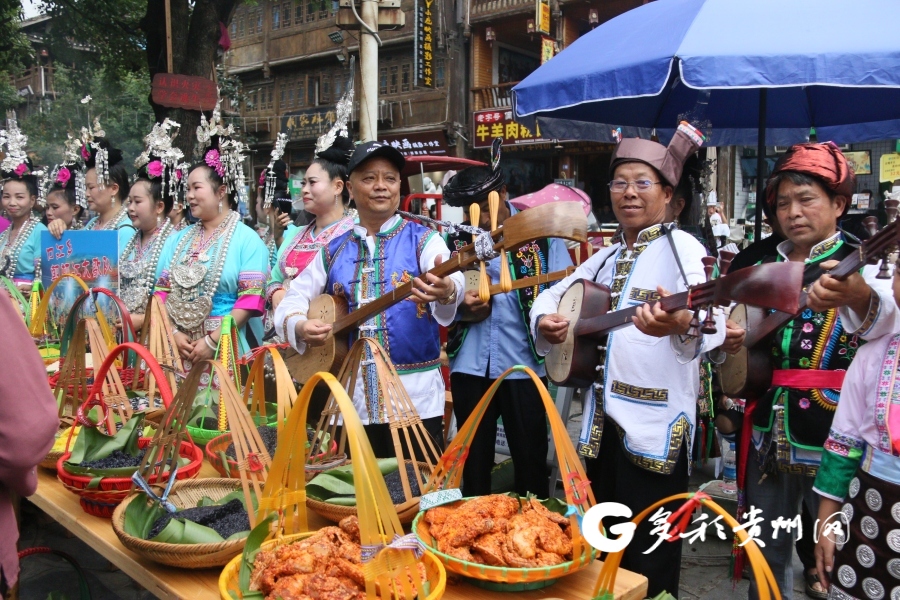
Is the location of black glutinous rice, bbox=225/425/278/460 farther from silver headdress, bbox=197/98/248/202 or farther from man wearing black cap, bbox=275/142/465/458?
silver headdress, bbox=197/98/248/202

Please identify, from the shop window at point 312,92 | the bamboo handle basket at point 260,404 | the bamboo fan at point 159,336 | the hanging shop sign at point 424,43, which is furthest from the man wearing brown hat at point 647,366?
the shop window at point 312,92

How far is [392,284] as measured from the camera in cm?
274

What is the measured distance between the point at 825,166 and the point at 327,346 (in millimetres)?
1925

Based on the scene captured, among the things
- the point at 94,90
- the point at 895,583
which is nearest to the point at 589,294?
the point at 895,583

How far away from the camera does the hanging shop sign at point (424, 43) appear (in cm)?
1574

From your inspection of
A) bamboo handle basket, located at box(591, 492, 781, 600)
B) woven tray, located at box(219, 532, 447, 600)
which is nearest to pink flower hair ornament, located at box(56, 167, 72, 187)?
woven tray, located at box(219, 532, 447, 600)

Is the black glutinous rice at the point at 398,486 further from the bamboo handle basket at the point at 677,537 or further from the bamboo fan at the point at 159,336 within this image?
the bamboo fan at the point at 159,336

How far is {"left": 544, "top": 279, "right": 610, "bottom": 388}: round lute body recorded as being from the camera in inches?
94.0

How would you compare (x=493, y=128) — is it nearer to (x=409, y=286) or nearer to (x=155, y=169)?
(x=155, y=169)

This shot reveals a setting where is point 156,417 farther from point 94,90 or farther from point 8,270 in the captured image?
point 94,90

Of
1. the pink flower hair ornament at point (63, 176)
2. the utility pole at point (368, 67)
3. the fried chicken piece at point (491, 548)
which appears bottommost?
the fried chicken piece at point (491, 548)

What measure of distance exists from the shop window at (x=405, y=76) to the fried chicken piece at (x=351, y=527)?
17.6m

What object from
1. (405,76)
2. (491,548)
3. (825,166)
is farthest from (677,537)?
(405,76)

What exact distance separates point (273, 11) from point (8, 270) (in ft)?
62.5
